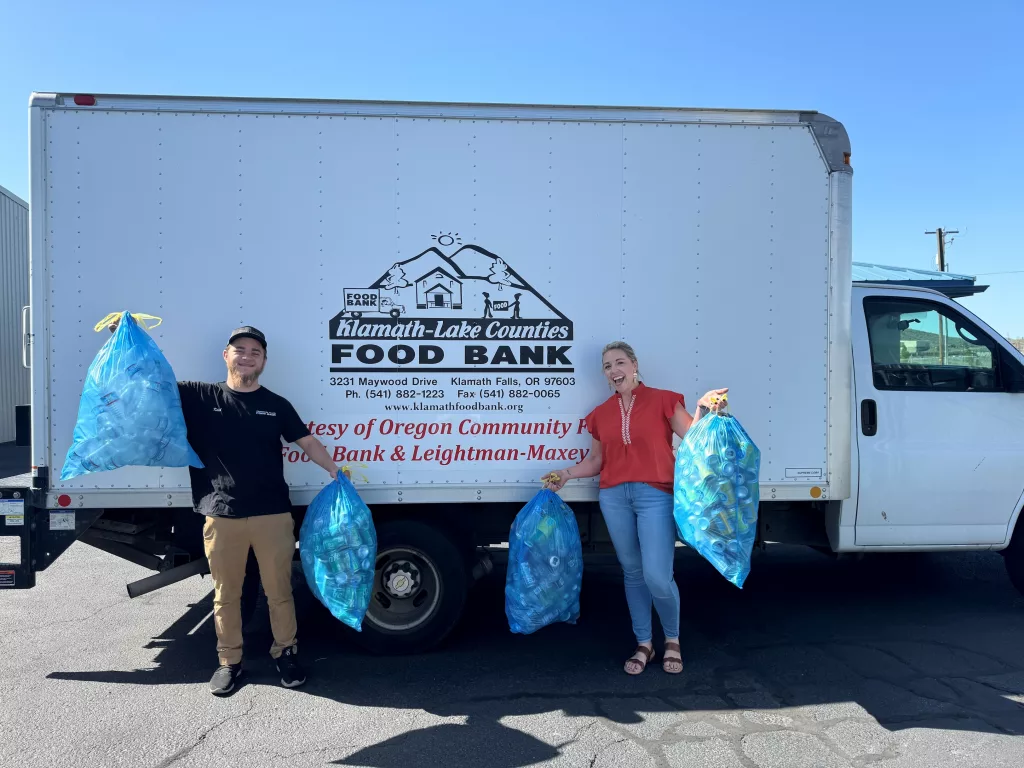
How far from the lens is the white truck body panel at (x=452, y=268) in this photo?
12.7ft

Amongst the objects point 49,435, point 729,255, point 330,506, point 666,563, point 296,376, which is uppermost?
point 729,255

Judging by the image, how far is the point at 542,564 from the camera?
3.96 metres

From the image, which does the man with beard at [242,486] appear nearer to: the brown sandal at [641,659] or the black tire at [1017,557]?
the brown sandal at [641,659]

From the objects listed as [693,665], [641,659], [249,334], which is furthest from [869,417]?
[249,334]

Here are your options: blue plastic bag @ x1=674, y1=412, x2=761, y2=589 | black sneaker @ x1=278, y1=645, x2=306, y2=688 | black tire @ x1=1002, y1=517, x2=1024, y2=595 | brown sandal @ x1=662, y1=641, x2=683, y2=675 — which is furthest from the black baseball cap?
black tire @ x1=1002, y1=517, x2=1024, y2=595

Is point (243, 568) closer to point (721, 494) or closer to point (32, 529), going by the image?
point (32, 529)

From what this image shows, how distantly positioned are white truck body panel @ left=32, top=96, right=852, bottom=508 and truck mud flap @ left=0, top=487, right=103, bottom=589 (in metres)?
0.16

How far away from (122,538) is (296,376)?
1.36 meters

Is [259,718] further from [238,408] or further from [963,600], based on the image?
[963,600]

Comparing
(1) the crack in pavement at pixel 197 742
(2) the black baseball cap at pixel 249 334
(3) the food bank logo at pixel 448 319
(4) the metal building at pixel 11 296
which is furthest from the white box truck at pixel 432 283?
(4) the metal building at pixel 11 296

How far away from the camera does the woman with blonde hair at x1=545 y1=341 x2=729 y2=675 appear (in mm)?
3824

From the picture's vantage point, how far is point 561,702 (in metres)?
3.60

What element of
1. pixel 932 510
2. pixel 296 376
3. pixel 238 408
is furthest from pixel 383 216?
pixel 932 510

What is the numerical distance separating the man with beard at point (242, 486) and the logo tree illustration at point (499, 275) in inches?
48.9
